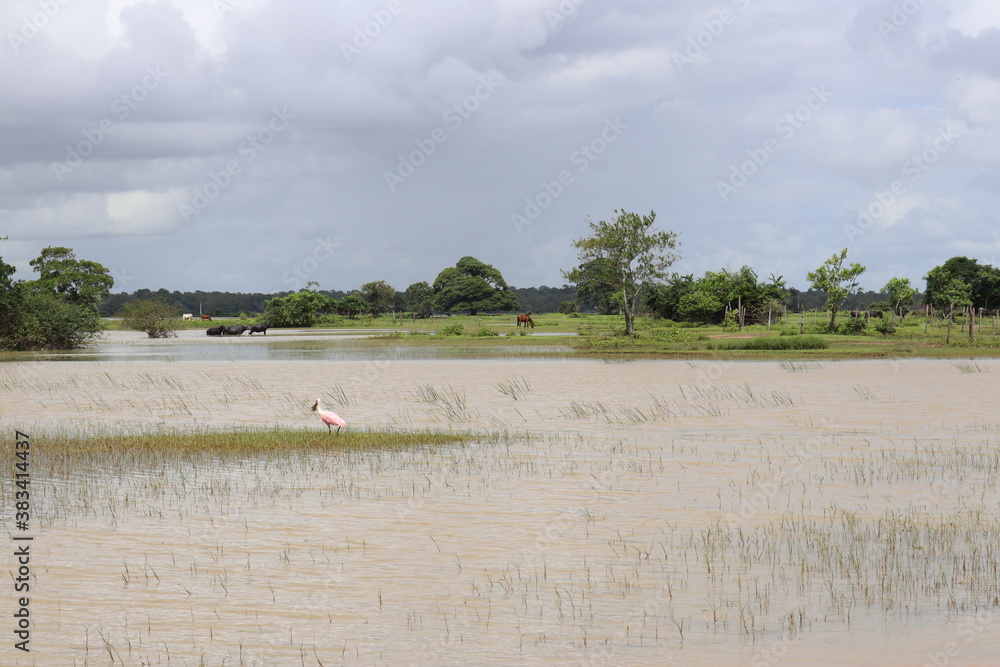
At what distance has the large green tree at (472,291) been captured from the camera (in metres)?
133

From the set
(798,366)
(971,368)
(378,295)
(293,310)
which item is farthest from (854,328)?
(378,295)

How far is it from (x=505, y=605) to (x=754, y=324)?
6299 centimetres

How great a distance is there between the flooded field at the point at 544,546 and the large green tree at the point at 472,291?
112 metres

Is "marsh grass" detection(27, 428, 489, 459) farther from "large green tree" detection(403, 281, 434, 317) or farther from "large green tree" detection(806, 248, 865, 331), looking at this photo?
"large green tree" detection(403, 281, 434, 317)

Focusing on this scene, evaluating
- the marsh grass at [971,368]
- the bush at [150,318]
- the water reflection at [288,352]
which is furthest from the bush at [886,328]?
the bush at [150,318]

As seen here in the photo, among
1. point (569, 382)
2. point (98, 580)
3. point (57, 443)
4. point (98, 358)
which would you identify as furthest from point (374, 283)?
point (98, 580)

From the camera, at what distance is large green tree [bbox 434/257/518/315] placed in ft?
438

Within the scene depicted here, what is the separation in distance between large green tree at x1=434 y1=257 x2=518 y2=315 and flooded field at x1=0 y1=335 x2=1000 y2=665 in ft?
367

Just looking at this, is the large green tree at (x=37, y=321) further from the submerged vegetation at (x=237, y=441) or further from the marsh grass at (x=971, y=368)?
the marsh grass at (x=971, y=368)

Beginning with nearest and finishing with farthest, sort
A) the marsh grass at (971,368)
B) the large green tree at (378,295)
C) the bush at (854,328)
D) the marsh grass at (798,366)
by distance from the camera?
the marsh grass at (971,368)
the marsh grass at (798,366)
the bush at (854,328)
the large green tree at (378,295)

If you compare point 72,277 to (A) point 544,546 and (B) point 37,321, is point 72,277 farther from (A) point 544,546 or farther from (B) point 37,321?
(A) point 544,546

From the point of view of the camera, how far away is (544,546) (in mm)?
10336

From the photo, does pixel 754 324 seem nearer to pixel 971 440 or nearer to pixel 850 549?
pixel 971 440

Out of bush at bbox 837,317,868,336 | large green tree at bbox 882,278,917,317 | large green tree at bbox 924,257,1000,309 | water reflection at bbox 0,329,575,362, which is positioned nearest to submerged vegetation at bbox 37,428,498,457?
water reflection at bbox 0,329,575,362
